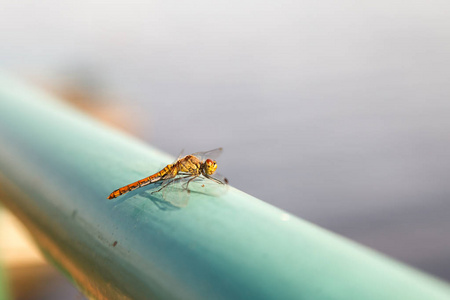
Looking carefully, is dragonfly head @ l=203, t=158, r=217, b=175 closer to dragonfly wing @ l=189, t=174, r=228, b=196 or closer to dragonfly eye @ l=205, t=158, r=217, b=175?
dragonfly eye @ l=205, t=158, r=217, b=175

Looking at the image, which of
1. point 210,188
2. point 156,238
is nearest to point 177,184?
point 210,188

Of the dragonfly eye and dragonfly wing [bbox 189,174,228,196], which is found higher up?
the dragonfly eye

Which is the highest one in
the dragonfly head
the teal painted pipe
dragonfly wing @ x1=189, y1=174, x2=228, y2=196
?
the dragonfly head

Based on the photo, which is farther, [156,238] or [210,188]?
[210,188]

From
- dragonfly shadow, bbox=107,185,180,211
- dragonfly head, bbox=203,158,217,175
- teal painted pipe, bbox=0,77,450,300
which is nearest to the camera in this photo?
teal painted pipe, bbox=0,77,450,300

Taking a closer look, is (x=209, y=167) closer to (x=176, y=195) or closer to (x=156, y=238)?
(x=176, y=195)

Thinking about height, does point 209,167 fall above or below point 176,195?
above

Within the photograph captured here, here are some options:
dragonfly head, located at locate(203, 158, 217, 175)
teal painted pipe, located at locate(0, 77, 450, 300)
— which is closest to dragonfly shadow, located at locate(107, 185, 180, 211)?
teal painted pipe, located at locate(0, 77, 450, 300)

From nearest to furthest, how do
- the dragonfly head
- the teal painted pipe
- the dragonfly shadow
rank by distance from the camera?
1. the teal painted pipe
2. the dragonfly shadow
3. the dragonfly head

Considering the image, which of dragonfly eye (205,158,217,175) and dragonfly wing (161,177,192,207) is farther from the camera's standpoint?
dragonfly eye (205,158,217,175)

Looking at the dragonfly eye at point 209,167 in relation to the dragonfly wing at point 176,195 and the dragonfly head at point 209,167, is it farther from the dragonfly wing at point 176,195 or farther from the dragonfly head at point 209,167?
the dragonfly wing at point 176,195
